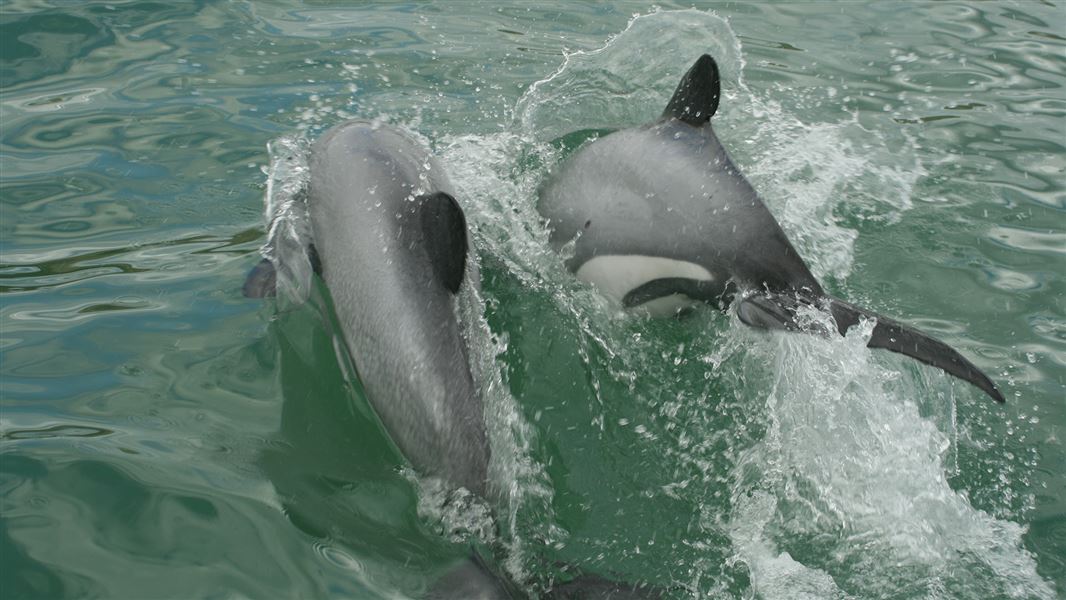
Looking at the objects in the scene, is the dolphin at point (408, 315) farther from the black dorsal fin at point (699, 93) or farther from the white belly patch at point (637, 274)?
the black dorsal fin at point (699, 93)

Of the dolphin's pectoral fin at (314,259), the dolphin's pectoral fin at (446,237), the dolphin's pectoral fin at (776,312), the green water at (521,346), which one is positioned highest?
the dolphin's pectoral fin at (446,237)

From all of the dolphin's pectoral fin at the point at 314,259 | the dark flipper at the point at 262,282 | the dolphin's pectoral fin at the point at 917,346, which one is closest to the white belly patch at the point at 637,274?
the dolphin's pectoral fin at the point at 917,346

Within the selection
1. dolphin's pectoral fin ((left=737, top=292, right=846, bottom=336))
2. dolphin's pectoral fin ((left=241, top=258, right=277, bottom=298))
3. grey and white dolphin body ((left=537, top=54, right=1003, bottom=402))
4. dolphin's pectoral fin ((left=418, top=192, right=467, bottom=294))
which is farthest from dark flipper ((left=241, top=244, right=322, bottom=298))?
dolphin's pectoral fin ((left=737, top=292, right=846, bottom=336))

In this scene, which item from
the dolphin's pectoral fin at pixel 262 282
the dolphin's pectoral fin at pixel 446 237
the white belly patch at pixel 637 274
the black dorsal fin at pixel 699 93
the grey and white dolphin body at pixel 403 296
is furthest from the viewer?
the black dorsal fin at pixel 699 93

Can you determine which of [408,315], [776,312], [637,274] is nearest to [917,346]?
[776,312]

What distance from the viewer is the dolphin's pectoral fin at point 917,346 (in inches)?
186

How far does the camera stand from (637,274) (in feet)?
20.7

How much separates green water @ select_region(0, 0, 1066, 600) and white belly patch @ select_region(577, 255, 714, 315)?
0.12 metres

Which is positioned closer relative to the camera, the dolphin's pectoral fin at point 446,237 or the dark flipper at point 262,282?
the dolphin's pectoral fin at point 446,237

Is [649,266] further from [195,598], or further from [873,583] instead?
[195,598]

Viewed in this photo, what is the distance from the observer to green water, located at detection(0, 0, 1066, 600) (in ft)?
14.2

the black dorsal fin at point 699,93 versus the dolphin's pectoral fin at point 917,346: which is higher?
the black dorsal fin at point 699,93

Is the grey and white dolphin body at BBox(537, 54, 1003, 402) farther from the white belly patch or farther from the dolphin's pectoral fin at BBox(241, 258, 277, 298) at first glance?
the dolphin's pectoral fin at BBox(241, 258, 277, 298)

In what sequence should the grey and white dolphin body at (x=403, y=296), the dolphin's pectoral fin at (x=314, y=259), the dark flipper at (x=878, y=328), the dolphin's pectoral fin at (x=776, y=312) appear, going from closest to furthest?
the grey and white dolphin body at (x=403, y=296), the dark flipper at (x=878, y=328), the dolphin's pectoral fin at (x=776, y=312), the dolphin's pectoral fin at (x=314, y=259)
